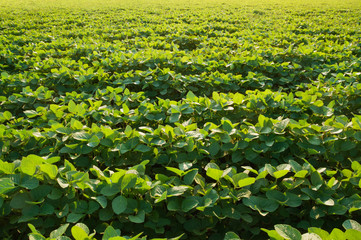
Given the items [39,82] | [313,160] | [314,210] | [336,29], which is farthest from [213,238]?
[336,29]

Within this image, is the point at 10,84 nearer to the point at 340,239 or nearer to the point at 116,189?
the point at 116,189

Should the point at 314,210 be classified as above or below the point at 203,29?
below

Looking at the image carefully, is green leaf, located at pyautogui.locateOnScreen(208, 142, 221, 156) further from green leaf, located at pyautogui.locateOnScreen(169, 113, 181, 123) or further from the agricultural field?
green leaf, located at pyautogui.locateOnScreen(169, 113, 181, 123)

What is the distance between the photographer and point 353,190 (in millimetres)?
1787

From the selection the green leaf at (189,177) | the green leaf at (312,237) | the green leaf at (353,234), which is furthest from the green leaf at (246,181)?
the green leaf at (353,234)

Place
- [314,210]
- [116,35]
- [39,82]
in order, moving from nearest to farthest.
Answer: [314,210], [39,82], [116,35]

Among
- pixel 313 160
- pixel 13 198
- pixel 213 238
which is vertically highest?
pixel 13 198

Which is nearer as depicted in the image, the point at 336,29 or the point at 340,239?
the point at 340,239

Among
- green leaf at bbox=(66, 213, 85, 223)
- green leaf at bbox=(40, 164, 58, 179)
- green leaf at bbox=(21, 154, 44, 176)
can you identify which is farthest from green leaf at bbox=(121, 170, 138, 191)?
green leaf at bbox=(21, 154, 44, 176)

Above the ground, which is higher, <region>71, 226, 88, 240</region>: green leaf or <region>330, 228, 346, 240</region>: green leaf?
<region>330, 228, 346, 240</region>: green leaf

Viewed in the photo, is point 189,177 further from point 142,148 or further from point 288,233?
point 288,233

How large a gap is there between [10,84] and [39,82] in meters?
0.39

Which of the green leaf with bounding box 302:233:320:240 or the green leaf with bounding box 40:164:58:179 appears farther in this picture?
the green leaf with bounding box 40:164:58:179

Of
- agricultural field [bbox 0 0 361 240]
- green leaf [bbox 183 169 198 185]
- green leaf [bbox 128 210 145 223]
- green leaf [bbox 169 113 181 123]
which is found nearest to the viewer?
green leaf [bbox 128 210 145 223]
